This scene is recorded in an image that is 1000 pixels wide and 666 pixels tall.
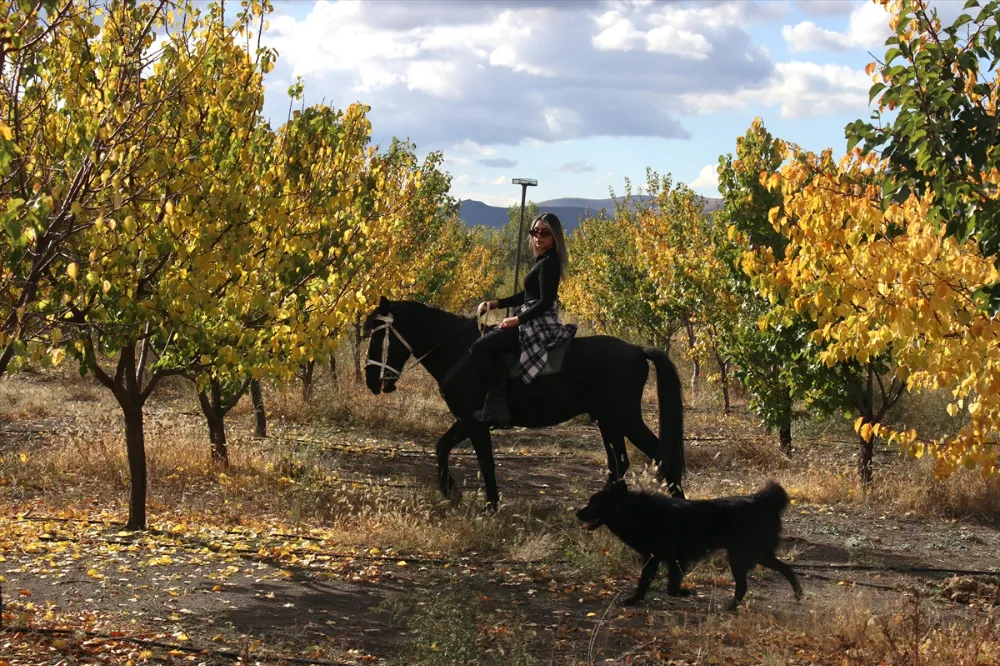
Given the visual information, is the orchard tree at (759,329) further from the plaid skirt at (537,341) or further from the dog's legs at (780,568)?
the dog's legs at (780,568)

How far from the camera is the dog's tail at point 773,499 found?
7.03 metres

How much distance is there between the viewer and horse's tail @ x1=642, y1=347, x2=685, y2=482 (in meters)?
8.72

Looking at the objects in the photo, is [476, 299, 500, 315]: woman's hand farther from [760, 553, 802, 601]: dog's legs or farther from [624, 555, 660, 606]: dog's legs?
[760, 553, 802, 601]: dog's legs

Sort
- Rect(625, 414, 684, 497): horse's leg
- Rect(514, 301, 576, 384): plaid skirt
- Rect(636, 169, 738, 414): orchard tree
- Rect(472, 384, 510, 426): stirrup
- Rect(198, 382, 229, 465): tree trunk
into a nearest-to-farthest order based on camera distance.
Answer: Rect(625, 414, 684, 497): horse's leg, Rect(514, 301, 576, 384): plaid skirt, Rect(472, 384, 510, 426): stirrup, Rect(198, 382, 229, 465): tree trunk, Rect(636, 169, 738, 414): orchard tree

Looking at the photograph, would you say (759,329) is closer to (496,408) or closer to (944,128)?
(496,408)

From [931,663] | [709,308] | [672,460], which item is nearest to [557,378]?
[672,460]

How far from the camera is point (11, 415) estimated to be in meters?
16.7

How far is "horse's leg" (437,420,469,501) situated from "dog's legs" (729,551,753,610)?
3.74 m

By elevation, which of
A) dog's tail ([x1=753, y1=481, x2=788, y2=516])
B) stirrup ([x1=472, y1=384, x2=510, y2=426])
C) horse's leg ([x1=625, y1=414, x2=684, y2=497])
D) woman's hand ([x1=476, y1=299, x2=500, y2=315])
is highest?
woman's hand ([x1=476, y1=299, x2=500, y2=315])

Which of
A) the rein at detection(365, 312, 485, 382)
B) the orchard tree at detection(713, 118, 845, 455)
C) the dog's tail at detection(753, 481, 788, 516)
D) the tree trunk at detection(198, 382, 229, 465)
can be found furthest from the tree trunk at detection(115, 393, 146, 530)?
the orchard tree at detection(713, 118, 845, 455)

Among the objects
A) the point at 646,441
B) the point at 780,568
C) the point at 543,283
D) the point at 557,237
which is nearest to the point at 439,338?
the point at 543,283

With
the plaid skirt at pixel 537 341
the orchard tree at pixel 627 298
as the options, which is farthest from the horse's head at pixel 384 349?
the orchard tree at pixel 627 298

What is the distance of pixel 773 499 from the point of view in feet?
23.2

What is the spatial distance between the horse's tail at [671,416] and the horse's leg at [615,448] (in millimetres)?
862
